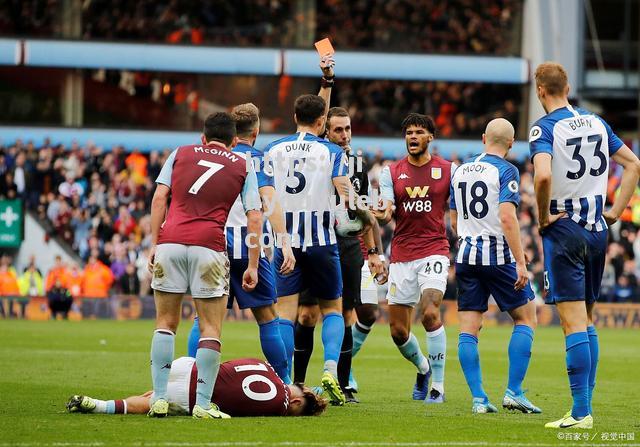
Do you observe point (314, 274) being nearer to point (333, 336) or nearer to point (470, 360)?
point (333, 336)

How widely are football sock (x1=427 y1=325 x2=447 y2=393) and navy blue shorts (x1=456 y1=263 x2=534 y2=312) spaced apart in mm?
853

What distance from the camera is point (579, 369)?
888cm

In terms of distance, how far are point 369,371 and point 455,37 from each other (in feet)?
86.1

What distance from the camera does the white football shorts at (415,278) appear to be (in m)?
11.5

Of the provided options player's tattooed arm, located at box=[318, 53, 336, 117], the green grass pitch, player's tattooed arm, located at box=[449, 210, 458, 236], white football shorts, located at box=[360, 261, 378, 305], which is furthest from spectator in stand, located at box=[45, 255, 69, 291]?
player's tattooed arm, located at box=[449, 210, 458, 236]

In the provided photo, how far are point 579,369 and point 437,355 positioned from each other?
2863 mm

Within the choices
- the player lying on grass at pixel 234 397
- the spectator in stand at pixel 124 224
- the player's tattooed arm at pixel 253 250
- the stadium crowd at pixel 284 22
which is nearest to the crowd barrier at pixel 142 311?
the spectator in stand at pixel 124 224

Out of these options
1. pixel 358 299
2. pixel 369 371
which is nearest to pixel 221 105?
pixel 369 371

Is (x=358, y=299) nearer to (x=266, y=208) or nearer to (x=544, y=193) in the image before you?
(x=266, y=208)

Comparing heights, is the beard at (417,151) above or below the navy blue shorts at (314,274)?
above

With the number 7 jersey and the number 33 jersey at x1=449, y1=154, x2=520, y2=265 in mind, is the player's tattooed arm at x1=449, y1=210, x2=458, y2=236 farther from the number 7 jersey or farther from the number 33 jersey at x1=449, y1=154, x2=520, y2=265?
the number 7 jersey

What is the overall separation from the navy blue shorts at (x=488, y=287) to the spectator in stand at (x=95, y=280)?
61.3 feet

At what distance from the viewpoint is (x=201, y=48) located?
3838 cm

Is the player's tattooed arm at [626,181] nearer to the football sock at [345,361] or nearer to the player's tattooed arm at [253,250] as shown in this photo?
the player's tattooed arm at [253,250]
